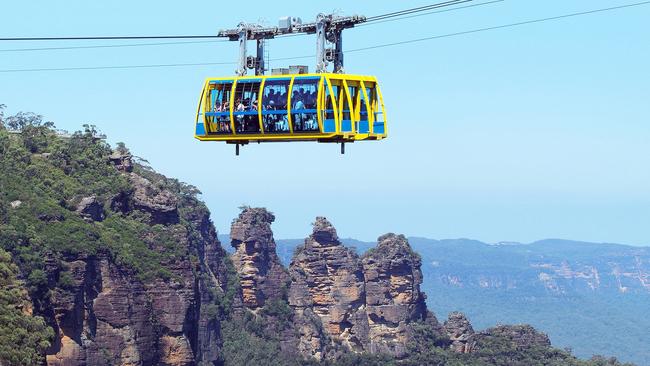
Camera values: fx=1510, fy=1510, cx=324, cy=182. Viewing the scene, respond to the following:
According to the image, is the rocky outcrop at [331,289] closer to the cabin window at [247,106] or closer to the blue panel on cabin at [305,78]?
the cabin window at [247,106]

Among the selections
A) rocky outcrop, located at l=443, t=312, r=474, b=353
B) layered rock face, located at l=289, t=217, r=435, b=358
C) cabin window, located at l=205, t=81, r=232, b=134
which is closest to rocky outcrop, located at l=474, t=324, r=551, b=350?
rocky outcrop, located at l=443, t=312, r=474, b=353

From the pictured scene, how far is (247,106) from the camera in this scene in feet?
173

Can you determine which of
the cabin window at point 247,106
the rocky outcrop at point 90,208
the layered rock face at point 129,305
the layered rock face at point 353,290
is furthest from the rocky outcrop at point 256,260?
the cabin window at point 247,106

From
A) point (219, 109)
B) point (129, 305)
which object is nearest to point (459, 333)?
point (129, 305)

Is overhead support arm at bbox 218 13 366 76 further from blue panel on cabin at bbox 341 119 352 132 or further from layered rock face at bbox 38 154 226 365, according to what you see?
layered rock face at bbox 38 154 226 365

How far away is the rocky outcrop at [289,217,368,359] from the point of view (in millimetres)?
180875

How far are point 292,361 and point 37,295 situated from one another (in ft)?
226

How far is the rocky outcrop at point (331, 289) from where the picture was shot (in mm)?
180875

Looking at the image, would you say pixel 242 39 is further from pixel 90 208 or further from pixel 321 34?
pixel 90 208

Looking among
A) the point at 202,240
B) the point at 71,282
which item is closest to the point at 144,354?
the point at 71,282

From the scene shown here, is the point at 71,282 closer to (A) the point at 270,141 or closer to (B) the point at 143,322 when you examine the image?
(B) the point at 143,322

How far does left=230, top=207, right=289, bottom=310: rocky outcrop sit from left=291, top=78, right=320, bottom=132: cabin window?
426ft

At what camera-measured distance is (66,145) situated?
135m

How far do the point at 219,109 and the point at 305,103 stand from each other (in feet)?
13.7
